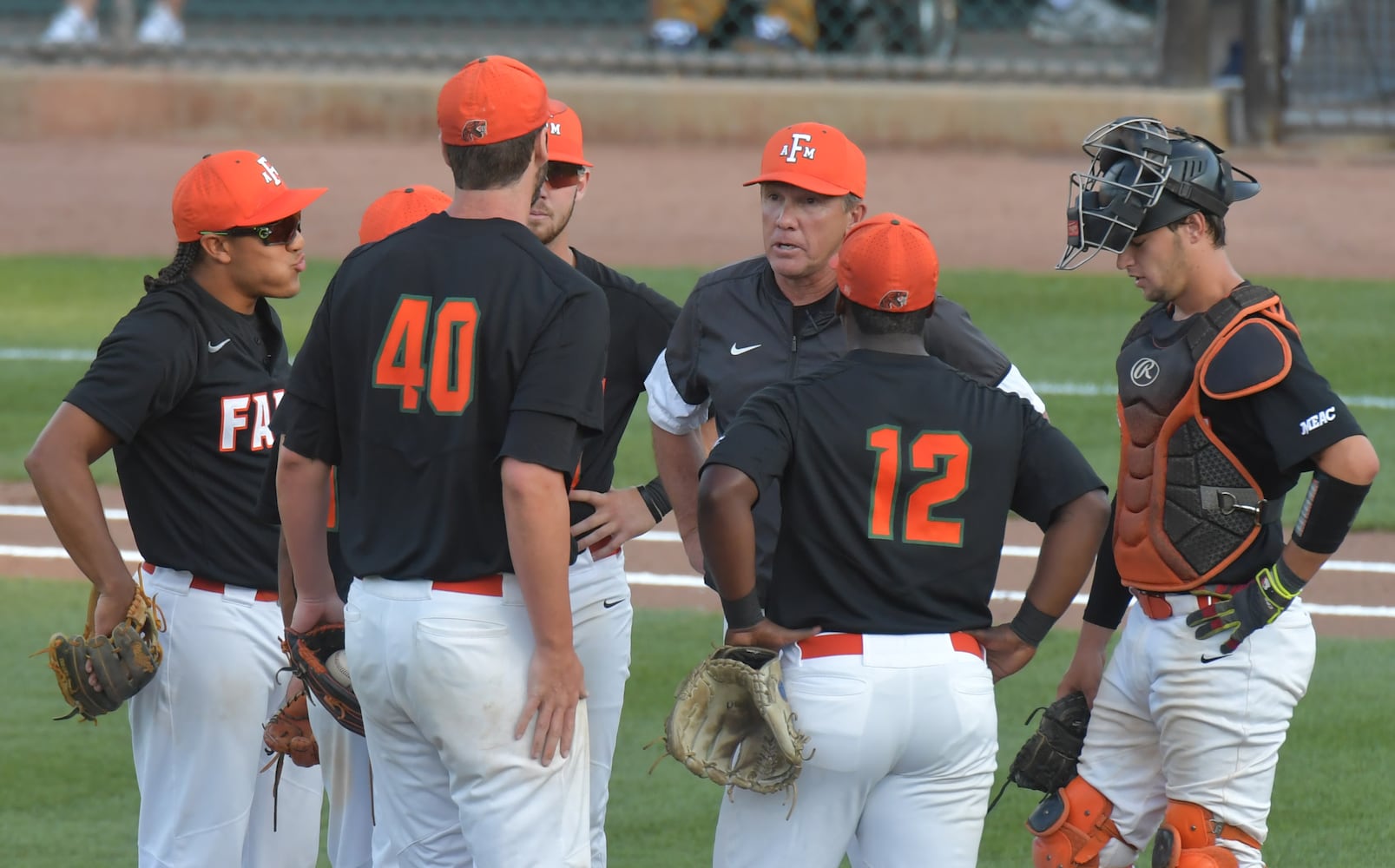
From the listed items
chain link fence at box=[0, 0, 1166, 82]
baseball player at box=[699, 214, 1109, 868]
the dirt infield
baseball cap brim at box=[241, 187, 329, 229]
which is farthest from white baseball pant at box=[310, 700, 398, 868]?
chain link fence at box=[0, 0, 1166, 82]

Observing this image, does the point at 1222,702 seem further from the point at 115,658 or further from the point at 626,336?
the point at 115,658

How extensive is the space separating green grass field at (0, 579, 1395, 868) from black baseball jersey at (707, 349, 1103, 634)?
6.03 ft

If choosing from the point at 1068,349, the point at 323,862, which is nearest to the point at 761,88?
the point at 1068,349

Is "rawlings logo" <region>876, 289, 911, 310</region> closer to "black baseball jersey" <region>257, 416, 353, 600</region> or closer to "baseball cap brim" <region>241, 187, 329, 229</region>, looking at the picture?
"black baseball jersey" <region>257, 416, 353, 600</region>

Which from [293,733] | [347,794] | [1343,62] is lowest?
[1343,62]

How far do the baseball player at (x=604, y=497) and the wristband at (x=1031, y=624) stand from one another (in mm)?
1014

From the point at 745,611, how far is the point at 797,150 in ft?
4.14

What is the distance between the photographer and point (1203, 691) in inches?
156

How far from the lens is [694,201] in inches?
572

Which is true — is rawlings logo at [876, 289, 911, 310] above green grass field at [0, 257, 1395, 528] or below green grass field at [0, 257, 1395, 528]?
above

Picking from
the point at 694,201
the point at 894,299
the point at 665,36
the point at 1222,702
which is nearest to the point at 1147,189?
the point at 894,299

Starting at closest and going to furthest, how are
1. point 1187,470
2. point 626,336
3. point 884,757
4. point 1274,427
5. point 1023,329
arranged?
point 884,757
point 1274,427
point 1187,470
point 626,336
point 1023,329

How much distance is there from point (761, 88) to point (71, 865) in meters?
11.1

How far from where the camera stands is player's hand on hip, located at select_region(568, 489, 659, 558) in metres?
4.27
